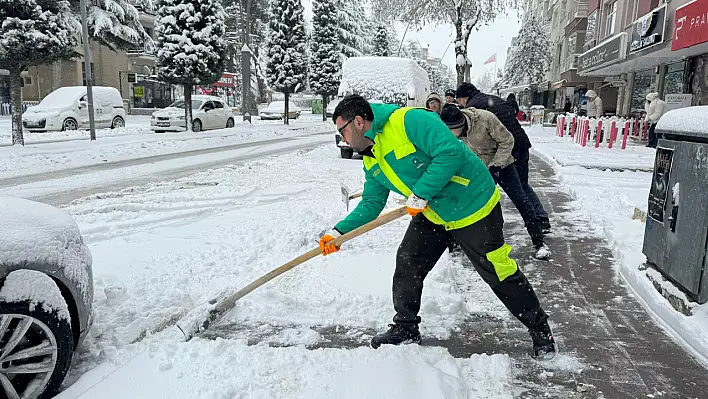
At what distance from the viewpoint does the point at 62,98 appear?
65.2 feet

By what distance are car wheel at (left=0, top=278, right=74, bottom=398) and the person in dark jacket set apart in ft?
13.4

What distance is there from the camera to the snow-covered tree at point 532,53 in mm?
47812

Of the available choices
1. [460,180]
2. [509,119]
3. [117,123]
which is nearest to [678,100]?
[509,119]

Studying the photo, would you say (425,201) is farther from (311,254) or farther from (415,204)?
(311,254)

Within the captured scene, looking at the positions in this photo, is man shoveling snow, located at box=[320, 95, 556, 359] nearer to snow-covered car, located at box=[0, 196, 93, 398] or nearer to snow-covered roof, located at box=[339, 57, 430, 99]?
snow-covered car, located at box=[0, 196, 93, 398]

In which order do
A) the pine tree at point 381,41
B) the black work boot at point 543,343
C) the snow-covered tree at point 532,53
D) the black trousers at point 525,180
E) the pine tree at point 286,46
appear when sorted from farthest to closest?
the snow-covered tree at point 532,53, the pine tree at point 381,41, the pine tree at point 286,46, the black trousers at point 525,180, the black work boot at point 543,343

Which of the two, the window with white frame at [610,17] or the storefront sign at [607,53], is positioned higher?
the window with white frame at [610,17]

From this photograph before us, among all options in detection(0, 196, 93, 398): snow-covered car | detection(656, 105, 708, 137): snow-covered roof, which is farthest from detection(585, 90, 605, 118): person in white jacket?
detection(0, 196, 93, 398): snow-covered car

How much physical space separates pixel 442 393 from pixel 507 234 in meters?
3.69

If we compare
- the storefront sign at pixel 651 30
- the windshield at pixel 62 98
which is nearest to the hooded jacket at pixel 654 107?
the storefront sign at pixel 651 30

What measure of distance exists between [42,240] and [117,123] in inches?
867

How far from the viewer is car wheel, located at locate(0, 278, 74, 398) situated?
2465 millimetres

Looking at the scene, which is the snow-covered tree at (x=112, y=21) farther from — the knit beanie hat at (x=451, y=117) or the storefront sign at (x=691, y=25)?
the knit beanie hat at (x=451, y=117)

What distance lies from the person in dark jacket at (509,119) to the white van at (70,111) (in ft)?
58.9
